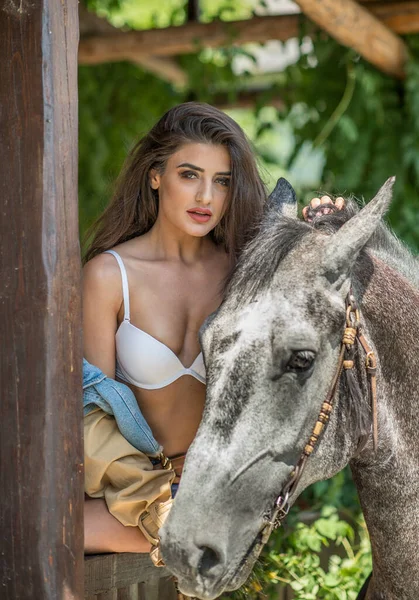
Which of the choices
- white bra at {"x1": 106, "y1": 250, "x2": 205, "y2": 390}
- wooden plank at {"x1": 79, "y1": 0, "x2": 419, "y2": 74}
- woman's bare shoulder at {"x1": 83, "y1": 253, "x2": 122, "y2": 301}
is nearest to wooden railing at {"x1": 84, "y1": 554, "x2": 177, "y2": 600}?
white bra at {"x1": 106, "y1": 250, "x2": 205, "y2": 390}

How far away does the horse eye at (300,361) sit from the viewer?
6.57ft

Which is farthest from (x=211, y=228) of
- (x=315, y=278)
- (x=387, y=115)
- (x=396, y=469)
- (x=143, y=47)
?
(x=143, y=47)

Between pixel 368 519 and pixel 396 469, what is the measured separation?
0.65 feet

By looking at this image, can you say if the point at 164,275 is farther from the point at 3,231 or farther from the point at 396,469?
the point at 396,469

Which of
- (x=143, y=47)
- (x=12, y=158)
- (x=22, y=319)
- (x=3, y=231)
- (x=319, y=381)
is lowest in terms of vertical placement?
(x=319, y=381)

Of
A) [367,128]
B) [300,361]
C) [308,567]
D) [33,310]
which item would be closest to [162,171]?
[33,310]

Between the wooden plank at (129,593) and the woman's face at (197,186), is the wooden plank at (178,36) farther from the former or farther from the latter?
the wooden plank at (129,593)

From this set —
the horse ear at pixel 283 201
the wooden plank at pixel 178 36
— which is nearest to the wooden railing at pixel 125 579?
the horse ear at pixel 283 201

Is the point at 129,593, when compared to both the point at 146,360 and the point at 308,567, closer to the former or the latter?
the point at 146,360

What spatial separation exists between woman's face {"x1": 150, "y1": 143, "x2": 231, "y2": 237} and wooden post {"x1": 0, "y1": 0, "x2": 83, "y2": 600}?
67 cm

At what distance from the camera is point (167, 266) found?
9.16 feet

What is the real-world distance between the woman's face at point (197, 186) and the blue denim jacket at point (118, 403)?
575 millimetres

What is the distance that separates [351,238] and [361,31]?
305cm

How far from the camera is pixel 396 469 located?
228 centimetres
